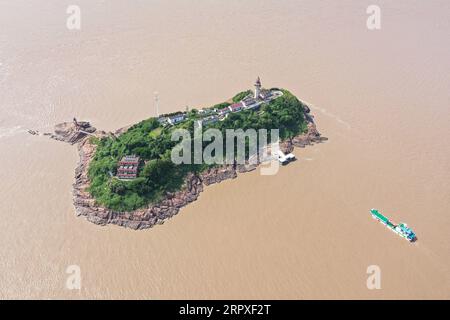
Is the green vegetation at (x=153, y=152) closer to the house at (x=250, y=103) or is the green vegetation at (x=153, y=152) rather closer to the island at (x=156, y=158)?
the island at (x=156, y=158)

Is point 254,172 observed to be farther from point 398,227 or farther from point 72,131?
point 72,131

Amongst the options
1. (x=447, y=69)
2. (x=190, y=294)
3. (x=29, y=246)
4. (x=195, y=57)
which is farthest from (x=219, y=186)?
(x=447, y=69)

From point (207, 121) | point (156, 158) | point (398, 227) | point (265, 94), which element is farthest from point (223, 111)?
point (398, 227)

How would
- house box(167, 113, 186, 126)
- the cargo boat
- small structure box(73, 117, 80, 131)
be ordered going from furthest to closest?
small structure box(73, 117, 80, 131) → house box(167, 113, 186, 126) → the cargo boat

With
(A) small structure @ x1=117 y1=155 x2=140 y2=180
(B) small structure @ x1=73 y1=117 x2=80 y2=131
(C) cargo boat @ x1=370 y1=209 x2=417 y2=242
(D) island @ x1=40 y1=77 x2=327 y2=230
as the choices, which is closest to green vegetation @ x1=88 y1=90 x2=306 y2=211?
(D) island @ x1=40 y1=77 x2=327 y2=230

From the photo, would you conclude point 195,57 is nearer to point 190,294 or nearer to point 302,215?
point 302,215

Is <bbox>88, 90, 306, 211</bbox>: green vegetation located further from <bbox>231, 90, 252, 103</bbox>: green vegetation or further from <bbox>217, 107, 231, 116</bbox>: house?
<bbox>217, 107, 231, 116</bbox>: house
